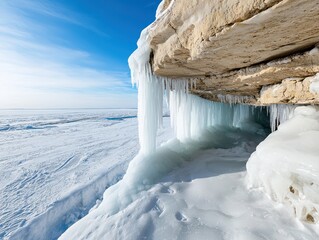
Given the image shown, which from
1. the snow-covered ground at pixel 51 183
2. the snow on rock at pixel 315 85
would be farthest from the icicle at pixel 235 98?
the snow-covered ground at pixel 51 183

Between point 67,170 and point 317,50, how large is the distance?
23.4 ft

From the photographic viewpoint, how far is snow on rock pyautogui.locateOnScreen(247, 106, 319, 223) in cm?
226

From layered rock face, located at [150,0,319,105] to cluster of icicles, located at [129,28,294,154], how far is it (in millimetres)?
429

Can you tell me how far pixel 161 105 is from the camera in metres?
5.05

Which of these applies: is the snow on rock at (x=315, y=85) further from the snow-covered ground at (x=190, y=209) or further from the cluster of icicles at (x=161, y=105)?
the snow-covered ground at (x=190, y=209)

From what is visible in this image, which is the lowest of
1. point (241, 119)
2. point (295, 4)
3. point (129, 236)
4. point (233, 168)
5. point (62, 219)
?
point (62, 219)

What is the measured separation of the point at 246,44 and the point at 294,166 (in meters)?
1.64

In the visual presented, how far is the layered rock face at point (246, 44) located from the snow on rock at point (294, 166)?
18.1 inches

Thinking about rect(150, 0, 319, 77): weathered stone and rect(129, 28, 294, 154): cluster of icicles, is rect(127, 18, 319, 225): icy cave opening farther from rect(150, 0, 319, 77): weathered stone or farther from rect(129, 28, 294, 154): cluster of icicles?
rect(150, 0, 319, 77): weathered stone

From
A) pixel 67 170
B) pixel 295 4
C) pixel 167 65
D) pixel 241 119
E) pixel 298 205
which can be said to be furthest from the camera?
pixel 241 119

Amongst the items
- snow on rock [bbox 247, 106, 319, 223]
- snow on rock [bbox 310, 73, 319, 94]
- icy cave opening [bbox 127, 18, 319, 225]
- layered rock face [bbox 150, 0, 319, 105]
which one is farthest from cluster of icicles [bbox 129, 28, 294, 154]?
snow on rock [bbox 310, 73, 319, 94]

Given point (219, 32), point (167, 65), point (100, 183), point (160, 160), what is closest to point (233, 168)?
point (160, 160)

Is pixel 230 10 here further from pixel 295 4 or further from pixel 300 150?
pixel 300 150

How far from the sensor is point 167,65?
3646mm
